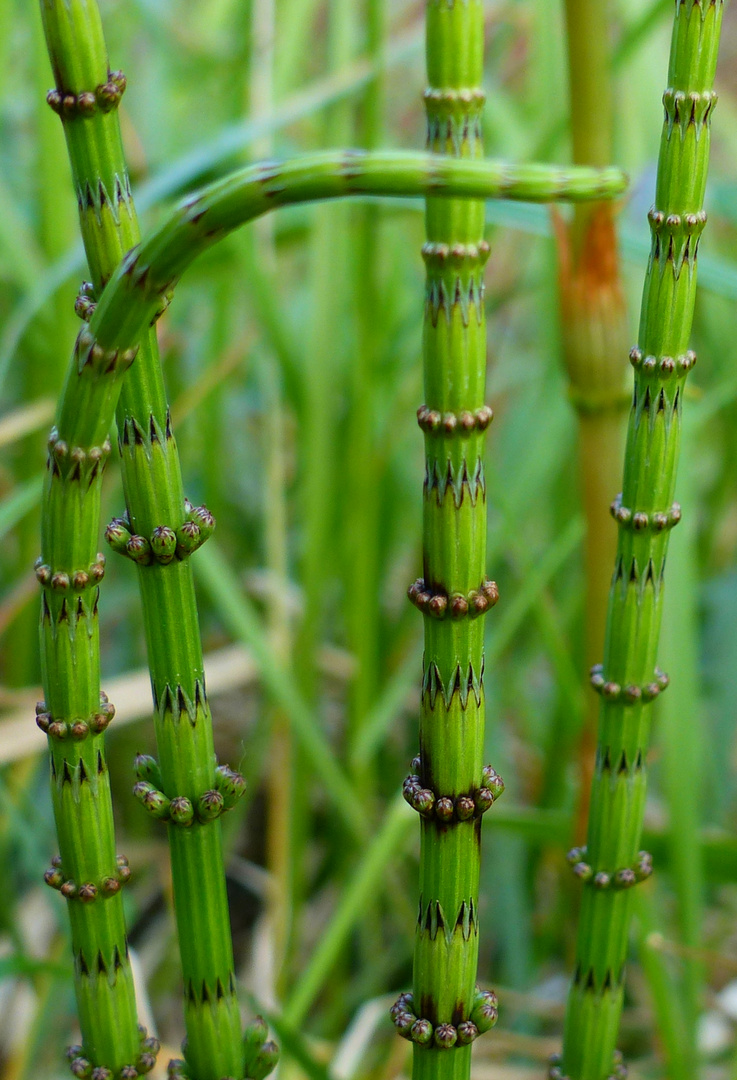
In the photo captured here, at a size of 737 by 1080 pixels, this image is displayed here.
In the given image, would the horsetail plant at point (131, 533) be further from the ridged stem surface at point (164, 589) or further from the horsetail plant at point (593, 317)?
the horsetail plant at point (593, 317)

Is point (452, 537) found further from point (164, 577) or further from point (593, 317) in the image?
point (593, 317)

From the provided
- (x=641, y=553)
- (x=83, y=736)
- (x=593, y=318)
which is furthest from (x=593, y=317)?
(x=83, y=736)

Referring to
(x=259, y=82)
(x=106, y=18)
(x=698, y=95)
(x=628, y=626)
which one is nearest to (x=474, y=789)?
(x=628, y=626)

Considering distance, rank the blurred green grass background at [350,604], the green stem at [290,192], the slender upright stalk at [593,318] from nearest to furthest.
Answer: the green stem at [290,192]
the slender upright stalk at [593,318]
the blurred green grass background at [350,604]

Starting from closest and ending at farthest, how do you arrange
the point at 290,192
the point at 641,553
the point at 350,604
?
the point at 290,192 < the point at 641,553 < the point at 350,604

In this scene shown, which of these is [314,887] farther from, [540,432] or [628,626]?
[628,626]

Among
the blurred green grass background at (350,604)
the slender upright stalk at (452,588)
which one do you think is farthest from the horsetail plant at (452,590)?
the blurred green grass background at (350,604)

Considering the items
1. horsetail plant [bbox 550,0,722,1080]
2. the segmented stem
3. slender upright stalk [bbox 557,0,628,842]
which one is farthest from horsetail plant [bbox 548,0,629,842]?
the segmented stem
